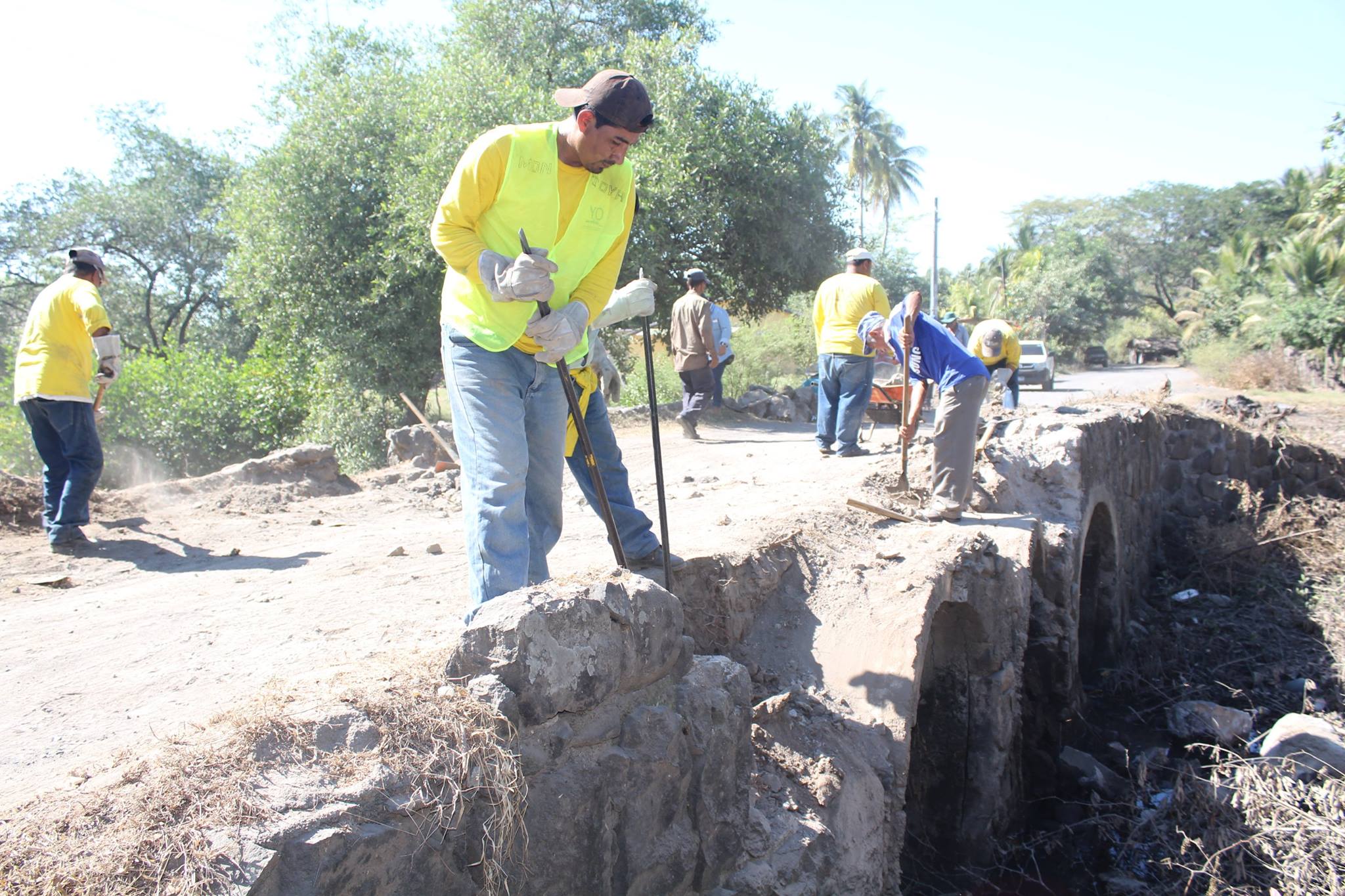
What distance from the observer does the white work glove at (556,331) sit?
284cm

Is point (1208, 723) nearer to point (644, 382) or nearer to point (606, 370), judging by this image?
point (606, 370)

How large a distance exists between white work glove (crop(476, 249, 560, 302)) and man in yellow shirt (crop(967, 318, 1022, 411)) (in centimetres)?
756

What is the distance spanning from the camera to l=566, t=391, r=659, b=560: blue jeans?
3510 millimetres

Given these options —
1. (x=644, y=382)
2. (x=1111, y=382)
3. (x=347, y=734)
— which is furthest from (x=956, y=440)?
(x=1111, y=382)

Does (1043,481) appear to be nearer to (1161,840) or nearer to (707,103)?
(1161,840)

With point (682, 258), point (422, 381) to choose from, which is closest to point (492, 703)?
point (682, 258)

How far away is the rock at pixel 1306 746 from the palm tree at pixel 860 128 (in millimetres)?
36971

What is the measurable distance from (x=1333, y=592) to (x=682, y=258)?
826cm

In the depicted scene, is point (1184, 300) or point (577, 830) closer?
A: point (577, 830)

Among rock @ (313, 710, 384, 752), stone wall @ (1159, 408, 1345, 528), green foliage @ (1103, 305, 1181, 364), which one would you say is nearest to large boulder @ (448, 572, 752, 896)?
rock @ (313, 710, 384, 752)

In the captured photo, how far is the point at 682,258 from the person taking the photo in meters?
12.6

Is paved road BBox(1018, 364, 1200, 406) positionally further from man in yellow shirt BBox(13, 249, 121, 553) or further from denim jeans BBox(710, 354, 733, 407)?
man in yellow shirt BBox(13, 249, 121, 553)

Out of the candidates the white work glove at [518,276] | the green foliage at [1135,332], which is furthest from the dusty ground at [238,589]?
the green foliage at [1135,332]

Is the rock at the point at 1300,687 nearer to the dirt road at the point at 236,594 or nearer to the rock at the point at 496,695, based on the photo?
the dirt road at the point at 236,594
